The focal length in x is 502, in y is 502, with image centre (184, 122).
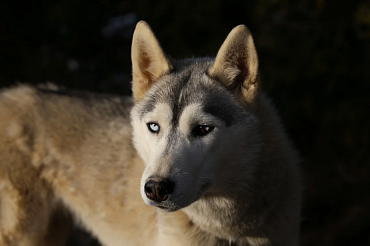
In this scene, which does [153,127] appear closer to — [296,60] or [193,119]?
[193,119]

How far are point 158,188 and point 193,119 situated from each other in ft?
1.55

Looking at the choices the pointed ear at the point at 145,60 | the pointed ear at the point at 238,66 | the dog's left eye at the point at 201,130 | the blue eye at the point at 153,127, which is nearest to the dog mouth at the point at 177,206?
the dog's left eye at the point at 201,130

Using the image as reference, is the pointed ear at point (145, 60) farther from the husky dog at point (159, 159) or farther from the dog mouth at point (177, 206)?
the dog mouth at point (177, 206)

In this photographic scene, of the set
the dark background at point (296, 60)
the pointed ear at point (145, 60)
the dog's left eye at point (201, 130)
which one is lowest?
the dark background at point (296, 60)

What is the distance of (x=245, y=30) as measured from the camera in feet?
9.59

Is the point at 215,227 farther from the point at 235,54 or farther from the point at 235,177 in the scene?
the point at 235,54

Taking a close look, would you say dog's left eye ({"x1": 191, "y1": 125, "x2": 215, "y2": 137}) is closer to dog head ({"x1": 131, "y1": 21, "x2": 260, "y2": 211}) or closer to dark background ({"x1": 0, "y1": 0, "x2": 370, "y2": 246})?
dog head ({"x1": 131, "y1": 21, "x2": 260, "y2": 211})

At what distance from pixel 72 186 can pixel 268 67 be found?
9.65 ft

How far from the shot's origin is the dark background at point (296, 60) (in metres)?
5.85

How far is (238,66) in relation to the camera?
3.09 meters

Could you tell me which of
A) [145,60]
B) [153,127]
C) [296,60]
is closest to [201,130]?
[153,127]

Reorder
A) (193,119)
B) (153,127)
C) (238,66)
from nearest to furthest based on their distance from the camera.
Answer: (193,119), (153,127), (238,66)

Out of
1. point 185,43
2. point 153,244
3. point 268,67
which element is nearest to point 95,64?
point 185,43

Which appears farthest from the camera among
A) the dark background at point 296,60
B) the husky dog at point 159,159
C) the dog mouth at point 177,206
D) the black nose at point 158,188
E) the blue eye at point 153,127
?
the dark background at point 296,60
